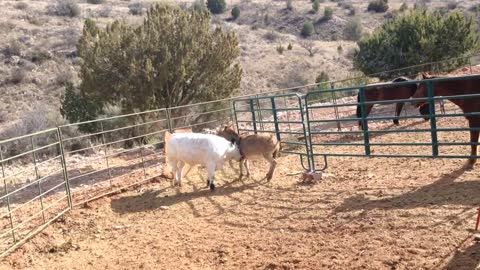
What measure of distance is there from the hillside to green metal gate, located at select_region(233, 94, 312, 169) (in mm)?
8765

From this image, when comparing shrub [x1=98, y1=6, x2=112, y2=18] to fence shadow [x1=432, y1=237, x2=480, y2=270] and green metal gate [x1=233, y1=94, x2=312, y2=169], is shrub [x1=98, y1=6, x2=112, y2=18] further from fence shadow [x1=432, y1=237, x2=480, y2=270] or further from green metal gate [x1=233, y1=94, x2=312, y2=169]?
fence shadow [x1=432, y1=237, x2=480, y2=270]

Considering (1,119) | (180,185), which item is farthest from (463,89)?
(1,119)

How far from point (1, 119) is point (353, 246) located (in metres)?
23.7

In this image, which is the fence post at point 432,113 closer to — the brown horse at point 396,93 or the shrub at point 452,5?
the brown horse at point 396,93

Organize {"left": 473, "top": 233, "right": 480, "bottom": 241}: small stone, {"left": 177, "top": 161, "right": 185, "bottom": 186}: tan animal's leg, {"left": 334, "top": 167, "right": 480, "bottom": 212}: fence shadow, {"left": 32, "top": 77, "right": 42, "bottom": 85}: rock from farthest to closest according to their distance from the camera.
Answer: {"left": 32, "top": 77, "right": 42, "bottom": 85}: rock, {"left": 177, "top": 161, "right": 185, "bottom": 186}: tan animal's leg, {"left": 334, "top": 167, "right": 480, "bottom": 212}: fence shadow, {"left": 473, "top": 233, "right": 480, "bottom": 241}: small stone

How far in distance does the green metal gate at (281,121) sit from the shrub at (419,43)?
4.96m

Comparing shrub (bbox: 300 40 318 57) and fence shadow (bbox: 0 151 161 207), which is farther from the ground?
shrub (bbox: 300 40 318 57)

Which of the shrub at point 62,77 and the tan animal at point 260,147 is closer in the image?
the tan animal at point 260,147

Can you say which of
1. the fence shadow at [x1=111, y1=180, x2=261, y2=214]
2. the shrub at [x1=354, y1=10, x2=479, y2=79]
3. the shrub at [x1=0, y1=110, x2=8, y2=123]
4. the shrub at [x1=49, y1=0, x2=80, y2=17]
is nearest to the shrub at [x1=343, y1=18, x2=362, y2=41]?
the shrub at [x1=354, y1=10, x2=479, y2=79]

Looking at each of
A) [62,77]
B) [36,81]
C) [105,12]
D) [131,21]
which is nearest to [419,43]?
[62,77]

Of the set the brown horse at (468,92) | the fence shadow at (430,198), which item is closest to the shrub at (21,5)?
the brown horse at (468,92)

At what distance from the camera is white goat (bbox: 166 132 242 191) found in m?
8.72

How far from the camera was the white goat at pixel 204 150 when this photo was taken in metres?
8.72

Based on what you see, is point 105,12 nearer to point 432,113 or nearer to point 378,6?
point 378,6
